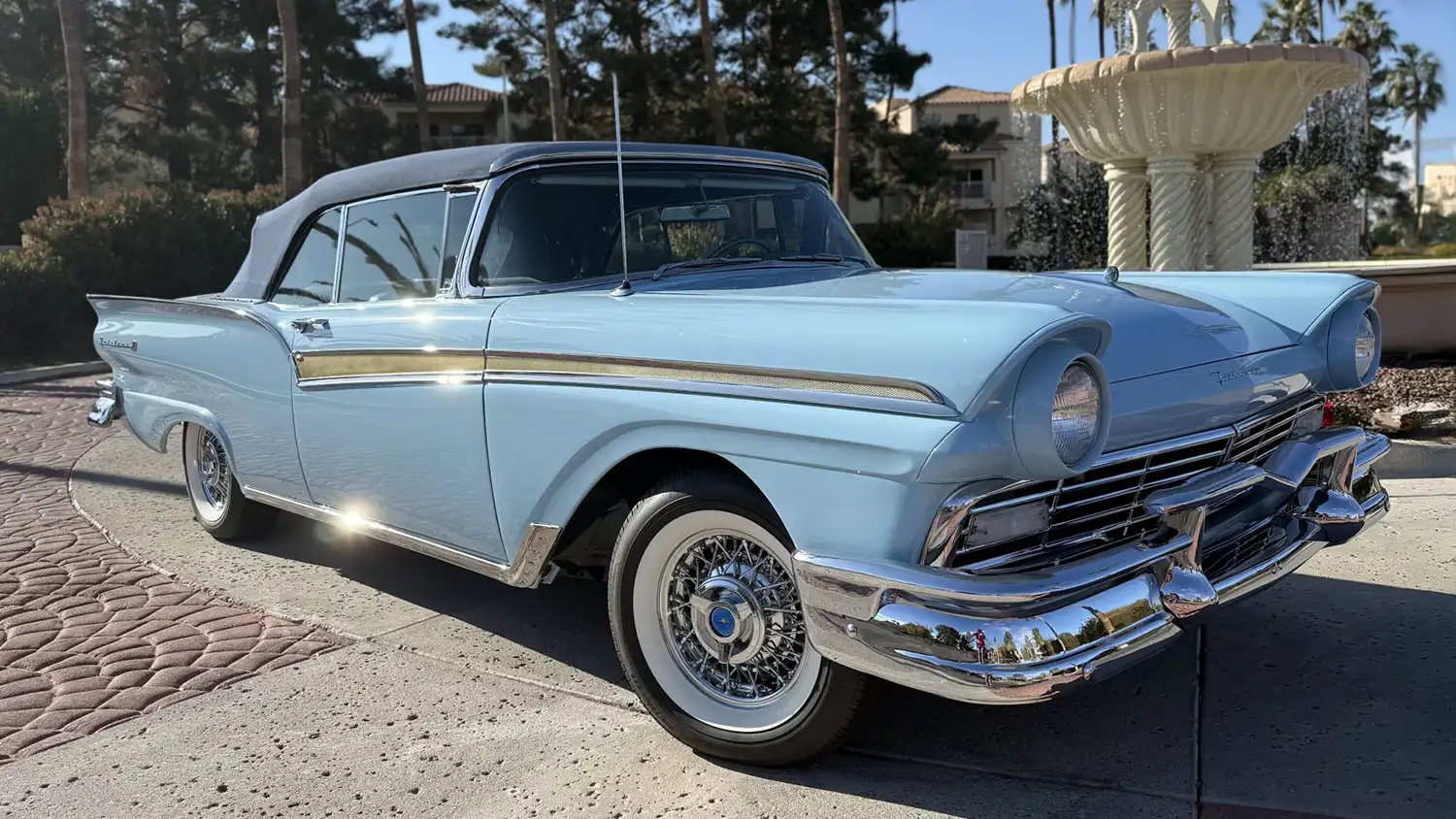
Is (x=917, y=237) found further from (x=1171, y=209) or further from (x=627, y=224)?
(x=627, y=224)

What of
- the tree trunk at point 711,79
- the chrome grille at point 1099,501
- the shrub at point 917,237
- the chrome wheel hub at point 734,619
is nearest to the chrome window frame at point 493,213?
the chrome wheel hub at point 734,619

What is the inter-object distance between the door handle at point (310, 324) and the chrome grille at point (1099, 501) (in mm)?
2463

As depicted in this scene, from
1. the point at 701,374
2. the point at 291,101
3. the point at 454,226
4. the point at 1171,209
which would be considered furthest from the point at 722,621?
the point at 291,101

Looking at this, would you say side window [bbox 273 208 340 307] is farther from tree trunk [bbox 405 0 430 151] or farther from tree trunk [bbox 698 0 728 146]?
tree trunk [bbox 405 0 430 151]

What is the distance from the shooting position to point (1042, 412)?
2258 millimetres

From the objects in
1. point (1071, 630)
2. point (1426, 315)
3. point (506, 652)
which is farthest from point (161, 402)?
point (1426, 315)

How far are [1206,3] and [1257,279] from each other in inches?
262

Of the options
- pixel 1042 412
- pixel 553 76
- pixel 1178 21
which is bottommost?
pixel 1042 412

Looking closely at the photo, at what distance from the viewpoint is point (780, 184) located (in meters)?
4.11

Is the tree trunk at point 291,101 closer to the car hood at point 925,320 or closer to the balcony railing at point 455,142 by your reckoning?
the balcony railing at point 455,142

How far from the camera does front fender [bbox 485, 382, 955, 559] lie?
2.34 metres

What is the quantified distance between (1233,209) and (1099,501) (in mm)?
7232

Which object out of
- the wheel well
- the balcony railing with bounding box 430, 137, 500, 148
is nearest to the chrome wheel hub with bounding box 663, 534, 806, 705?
the wheel well

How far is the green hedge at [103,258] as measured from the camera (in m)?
13.9
